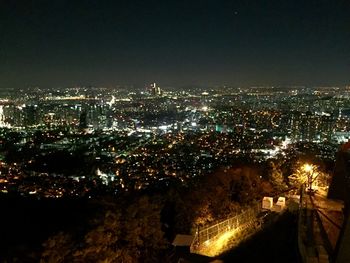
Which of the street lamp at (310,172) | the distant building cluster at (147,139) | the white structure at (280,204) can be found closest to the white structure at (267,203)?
the white structure at (280,204)

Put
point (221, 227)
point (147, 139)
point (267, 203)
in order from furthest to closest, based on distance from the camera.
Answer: point (147, 139)
point (267, 203)
point (221, 227)

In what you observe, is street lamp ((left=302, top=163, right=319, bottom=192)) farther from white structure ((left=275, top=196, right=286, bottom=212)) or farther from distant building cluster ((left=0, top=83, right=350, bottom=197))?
distant building cluster ((left=0, top=83, right=350, bottom=197))

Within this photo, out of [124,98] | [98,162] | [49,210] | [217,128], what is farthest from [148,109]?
[49,210]

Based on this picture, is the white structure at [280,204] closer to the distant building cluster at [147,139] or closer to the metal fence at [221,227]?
the metal fence at [221,227]

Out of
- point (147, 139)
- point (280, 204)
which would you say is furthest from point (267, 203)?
point (147, 139)

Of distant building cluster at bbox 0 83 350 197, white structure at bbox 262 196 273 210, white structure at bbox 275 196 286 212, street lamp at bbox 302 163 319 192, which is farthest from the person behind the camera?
distant building cluster at bbox 0 83 350 197

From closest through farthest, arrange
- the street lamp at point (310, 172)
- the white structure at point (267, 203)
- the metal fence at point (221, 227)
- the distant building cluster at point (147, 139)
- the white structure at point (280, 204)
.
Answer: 1. the metal fence at point (221, 227)
2. the white structure at point (280, 204)
3. the white structure at point (267, 203)
4. the street lamp at point (310, 172)
5. the distant building cluster at point (147, 139)

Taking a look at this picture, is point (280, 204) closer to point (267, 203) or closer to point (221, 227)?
point (267, 203)

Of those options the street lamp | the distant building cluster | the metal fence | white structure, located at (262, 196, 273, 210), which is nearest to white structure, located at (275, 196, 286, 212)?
white structure, located at (262, 196, 273, 210)
